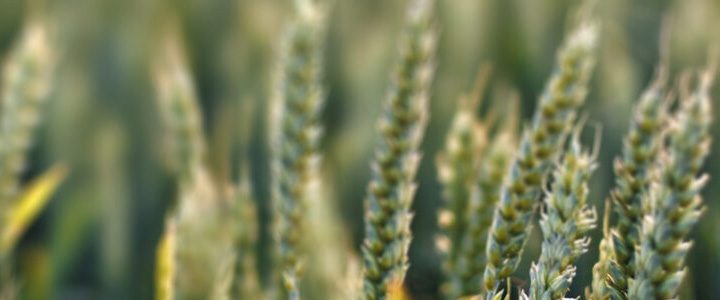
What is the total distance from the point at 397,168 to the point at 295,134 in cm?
10

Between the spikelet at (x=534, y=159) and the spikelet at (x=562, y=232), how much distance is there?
0.06ft

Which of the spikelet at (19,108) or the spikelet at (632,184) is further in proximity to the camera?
the spikelet at (19,108)

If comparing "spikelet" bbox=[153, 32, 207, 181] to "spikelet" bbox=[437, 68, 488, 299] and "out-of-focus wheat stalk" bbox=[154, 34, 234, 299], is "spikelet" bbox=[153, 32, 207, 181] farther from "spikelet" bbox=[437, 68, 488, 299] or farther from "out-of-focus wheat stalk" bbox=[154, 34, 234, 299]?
"spikelet" bbox=[437, 68, 488, 299]

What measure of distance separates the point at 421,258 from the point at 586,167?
47 cm

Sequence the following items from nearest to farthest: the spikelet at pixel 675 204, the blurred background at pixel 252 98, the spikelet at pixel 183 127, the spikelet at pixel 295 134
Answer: the spikelet at pixel 675 204 < the spikelet at pixel 295 134 < the spikelet at pixel 183 127 < the blurred background at pixel 252 98

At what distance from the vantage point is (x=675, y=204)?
33 cm

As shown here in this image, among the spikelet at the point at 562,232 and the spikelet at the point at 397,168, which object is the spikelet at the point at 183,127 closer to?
the spikelet at the point at 397,168

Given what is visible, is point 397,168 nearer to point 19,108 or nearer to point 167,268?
point 167,268

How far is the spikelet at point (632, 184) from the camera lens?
37cm

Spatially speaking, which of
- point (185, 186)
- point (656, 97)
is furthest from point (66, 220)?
point (656, 97)

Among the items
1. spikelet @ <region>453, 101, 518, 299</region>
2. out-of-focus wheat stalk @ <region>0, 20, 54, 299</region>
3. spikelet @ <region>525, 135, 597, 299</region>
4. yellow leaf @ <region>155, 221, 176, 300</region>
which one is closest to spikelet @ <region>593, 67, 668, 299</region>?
spikelet @ <region>525, 135, 597, 299</region>

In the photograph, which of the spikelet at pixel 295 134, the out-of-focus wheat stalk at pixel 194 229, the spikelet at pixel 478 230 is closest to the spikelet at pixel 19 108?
the out-of-focus wheat stalk at pixel 194 229

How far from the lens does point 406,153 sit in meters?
0.44

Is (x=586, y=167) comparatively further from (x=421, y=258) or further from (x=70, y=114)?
(x=70, y=114)
